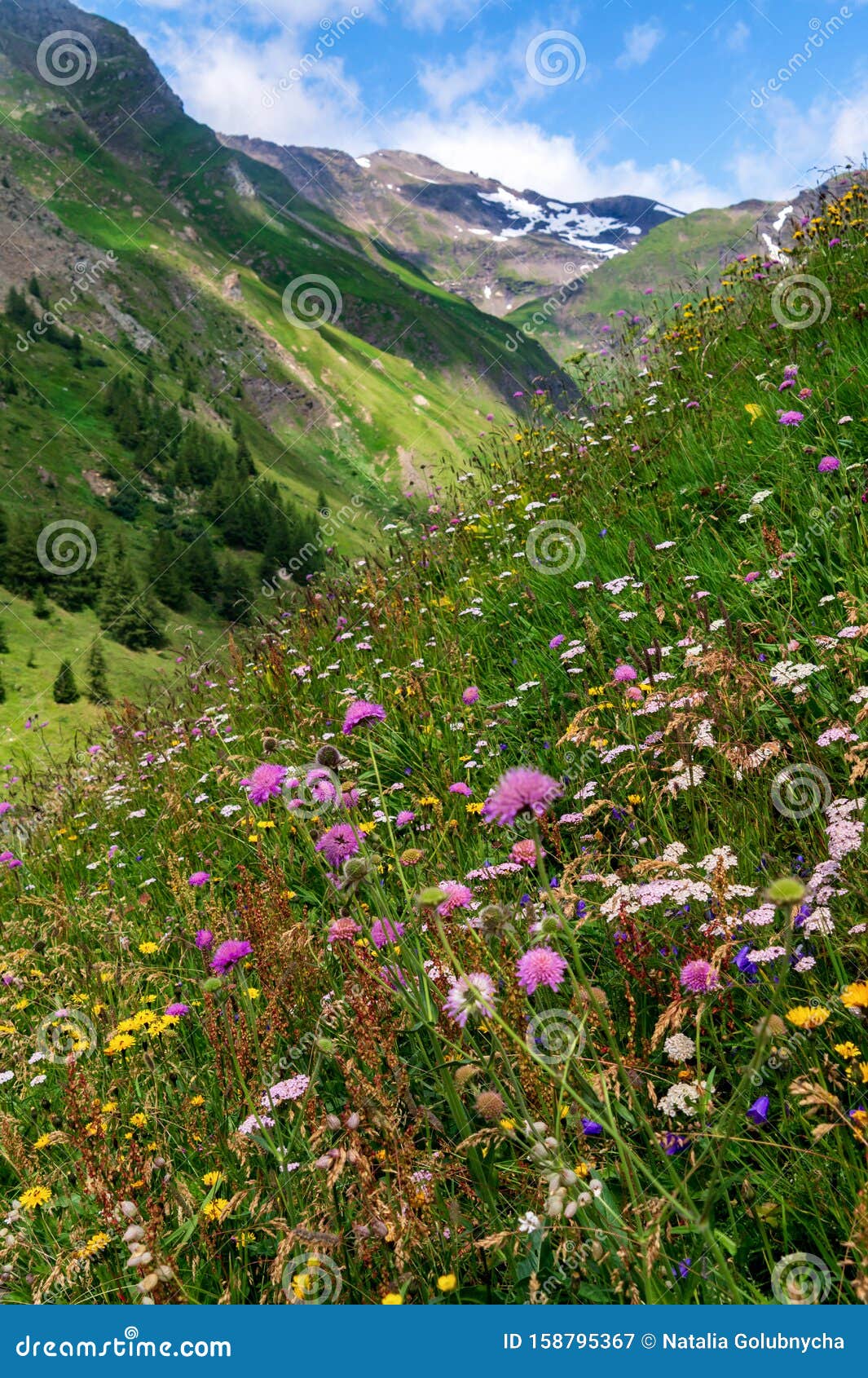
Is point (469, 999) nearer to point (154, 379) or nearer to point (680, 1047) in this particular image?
point (680, 1047)

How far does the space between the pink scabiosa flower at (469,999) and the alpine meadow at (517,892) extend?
2 centimetres

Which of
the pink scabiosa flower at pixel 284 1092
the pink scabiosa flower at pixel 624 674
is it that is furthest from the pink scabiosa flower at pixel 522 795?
the pink scabiosa flower at pixel 624 674

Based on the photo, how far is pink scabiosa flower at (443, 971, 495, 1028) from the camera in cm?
148

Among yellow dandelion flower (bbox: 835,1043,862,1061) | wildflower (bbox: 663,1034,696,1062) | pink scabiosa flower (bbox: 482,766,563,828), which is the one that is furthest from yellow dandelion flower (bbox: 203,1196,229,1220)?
yellow dandelion flower (bbox: 835,1043,862,1061)

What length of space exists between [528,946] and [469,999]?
0.76 meters

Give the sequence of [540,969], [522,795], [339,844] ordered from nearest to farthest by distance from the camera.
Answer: [522,795] < [540,969] < [339,844]

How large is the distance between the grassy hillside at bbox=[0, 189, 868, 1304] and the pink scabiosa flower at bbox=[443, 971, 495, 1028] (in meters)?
0.02

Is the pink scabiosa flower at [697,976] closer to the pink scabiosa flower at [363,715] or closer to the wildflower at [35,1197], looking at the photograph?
the pink scabiosa flower at [363,715]

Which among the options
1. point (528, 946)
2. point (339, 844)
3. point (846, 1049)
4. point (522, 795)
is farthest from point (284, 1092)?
point (846, 1049)

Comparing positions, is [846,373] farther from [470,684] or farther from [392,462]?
[392,462]

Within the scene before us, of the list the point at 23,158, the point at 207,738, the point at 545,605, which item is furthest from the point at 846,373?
the point at 23,158

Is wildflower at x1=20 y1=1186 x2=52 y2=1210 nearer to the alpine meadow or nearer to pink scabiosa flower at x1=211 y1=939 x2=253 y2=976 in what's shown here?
the alpine meadow

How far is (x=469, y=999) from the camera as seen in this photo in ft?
4.97

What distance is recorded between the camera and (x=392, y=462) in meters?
150
